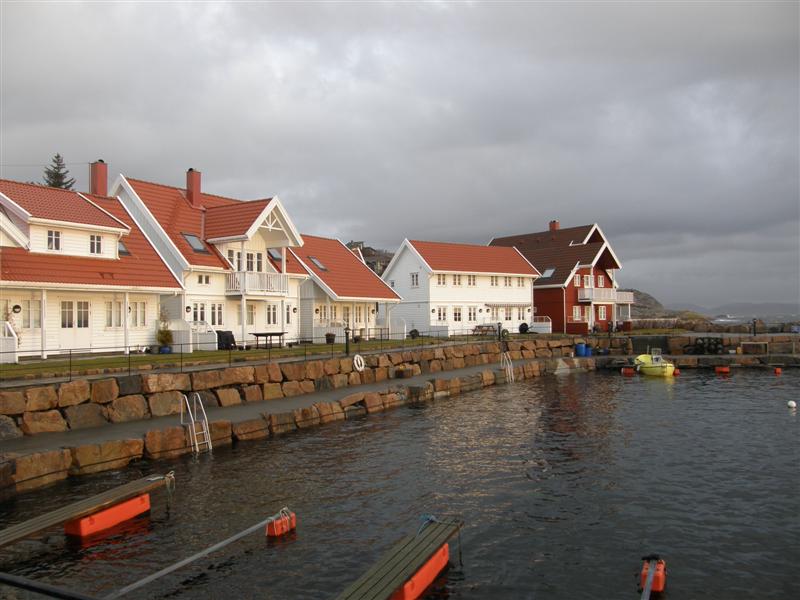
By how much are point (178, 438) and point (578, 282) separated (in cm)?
5209

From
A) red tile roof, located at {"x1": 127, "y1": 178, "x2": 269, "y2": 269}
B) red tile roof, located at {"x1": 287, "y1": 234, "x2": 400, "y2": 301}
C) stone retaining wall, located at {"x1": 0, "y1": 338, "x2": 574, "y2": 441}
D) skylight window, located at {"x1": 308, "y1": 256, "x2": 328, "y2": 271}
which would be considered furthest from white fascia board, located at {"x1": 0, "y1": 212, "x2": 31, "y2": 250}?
skylight window, located at {"x1": 308, "y1": 256, "x2": 328, "y2": 271}

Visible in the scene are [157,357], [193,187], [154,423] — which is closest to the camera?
[154,423]

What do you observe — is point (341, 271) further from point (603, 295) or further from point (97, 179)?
point (603, 295)

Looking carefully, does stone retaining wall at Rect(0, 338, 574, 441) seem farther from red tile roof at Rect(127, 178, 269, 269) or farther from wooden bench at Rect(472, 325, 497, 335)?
wooden bench at Rect(472, 325, 497, 335)

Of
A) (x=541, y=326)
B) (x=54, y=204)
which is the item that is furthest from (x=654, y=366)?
(x=54, y=204)

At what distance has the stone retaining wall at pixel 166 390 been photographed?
1912cm

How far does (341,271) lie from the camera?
4769 centimetres

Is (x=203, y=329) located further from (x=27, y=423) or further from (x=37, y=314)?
(x=27, y=423)

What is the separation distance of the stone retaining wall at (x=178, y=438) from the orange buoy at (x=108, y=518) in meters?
3.22

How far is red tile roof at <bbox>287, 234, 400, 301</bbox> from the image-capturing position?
1784 inches

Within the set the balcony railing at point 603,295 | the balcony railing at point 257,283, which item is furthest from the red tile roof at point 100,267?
the balcony railing at point 603,295

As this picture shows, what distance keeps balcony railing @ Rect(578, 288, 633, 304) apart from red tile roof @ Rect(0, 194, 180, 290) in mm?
42306

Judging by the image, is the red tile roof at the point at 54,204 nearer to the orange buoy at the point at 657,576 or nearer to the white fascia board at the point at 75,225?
the white fascia board at the point at 75,225

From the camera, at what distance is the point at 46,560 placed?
12.1 metres
